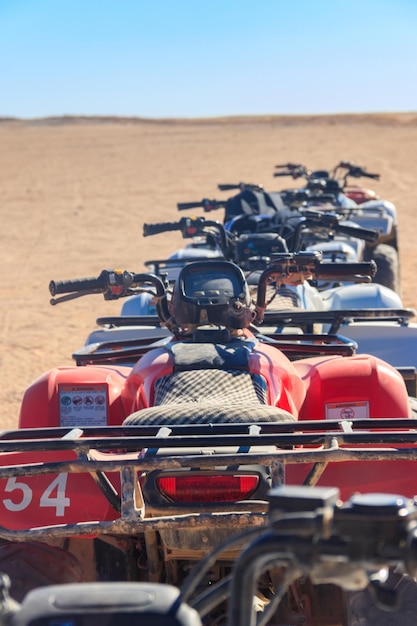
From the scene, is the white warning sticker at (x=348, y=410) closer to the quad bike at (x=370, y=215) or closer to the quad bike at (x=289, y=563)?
the quad bike at (x=289, y=563)

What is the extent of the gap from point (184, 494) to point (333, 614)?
87cm

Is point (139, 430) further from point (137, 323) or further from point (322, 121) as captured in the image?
point (322, 121)

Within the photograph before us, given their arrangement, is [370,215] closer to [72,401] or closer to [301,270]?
[301,270]

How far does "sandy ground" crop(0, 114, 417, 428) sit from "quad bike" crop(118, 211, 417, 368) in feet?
6.79

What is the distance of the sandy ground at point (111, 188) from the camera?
44.2 ft

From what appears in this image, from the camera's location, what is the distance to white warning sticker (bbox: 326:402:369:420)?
13.3 feet

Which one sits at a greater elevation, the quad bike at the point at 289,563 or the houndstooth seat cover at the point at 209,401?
the quad bike at the point at 289,563

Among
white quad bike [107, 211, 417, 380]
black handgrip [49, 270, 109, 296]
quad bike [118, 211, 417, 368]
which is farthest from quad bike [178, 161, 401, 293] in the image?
black handgrip [49, 270, 109, 296]

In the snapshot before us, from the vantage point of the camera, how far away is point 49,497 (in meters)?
3.50

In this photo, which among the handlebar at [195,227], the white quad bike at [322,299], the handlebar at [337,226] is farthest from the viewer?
the handlebar at [195,227]

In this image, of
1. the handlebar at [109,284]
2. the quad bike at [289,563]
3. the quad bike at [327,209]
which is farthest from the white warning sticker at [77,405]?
the quad bike at [327,209]

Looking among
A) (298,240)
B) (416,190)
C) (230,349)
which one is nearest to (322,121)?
(416,190)

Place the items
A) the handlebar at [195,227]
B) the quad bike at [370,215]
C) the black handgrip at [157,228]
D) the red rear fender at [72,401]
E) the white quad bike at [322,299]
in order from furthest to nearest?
the quad bike at [370,215] < the handlebar at [195,227] < the black handgrip at [157,228] < the white quad bike at [322,299] < the red rear fender at [72,401]

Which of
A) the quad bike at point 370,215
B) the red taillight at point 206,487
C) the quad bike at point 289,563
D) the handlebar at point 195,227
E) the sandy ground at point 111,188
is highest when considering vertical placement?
the quad bike at point 289,563
